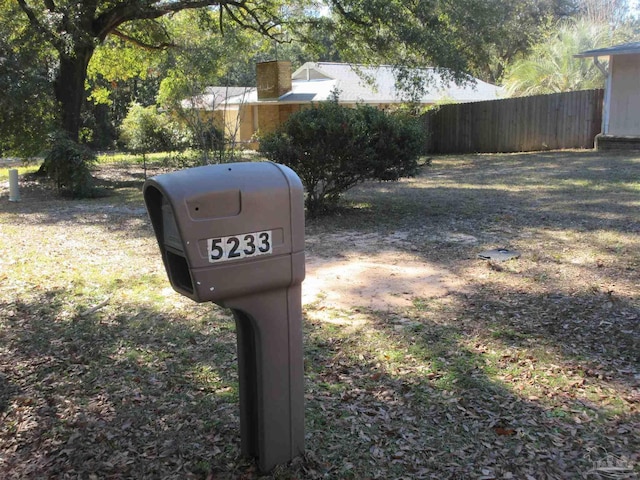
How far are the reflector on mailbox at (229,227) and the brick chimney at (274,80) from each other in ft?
86.9

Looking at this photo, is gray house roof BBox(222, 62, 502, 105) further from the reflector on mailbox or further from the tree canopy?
the reflector on mailbox

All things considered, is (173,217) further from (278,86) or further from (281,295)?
(278,86)

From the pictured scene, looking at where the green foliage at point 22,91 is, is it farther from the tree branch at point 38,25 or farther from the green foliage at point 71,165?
the green foliage at point 71,165

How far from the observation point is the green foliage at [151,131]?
24.8 m

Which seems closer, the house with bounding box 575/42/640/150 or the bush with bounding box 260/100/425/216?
the bush with bounding box 260/100/425/216

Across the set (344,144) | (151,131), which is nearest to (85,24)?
(344,144)

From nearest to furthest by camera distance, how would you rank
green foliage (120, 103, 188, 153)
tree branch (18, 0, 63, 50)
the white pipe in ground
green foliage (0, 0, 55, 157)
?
green foliage (0, 0, 55, 157)
the white pipe in ground
tree branch (18, 0, 63, 50)
green foliage (120, 103, 188, 153)

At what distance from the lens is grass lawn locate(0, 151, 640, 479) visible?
9.92 feet

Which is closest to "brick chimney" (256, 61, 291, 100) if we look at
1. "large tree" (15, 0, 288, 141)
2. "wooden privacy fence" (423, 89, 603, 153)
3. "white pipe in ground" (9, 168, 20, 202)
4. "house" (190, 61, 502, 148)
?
"house" (190, 61, 502, 148)

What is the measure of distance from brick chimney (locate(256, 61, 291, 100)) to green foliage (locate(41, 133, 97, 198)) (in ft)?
50.0

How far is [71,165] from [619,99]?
1487 cm

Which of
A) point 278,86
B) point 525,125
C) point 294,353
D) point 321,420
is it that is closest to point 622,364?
point 321,420

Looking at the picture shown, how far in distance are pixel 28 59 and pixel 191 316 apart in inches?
424

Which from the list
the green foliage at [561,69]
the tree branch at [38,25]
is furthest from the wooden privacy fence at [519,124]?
the tree branch at [38,25]
